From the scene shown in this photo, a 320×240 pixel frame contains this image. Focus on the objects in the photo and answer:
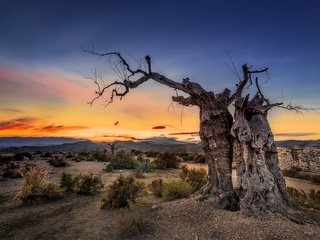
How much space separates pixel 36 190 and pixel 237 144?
25.9 ft

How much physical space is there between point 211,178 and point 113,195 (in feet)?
10.6

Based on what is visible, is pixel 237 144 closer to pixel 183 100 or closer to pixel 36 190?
pixel 183 100

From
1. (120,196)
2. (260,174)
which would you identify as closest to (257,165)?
(260,174)

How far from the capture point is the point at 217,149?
976 cm

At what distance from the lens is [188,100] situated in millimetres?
10695

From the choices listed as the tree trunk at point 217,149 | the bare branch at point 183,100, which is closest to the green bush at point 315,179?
the tree trunk at point 217,149

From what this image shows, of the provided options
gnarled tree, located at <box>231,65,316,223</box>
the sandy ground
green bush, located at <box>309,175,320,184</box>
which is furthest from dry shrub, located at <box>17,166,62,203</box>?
green bush, located at <box>309,175,320,184</box>

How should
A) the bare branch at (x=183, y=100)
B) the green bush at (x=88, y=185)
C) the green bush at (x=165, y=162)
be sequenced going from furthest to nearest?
1. the green bush at (x=165, y=162)
2. the green bush at (x=88, y=185)
3. the bare branch at (x=183, y=100)

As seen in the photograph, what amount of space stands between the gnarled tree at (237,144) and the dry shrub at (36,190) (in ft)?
15.0

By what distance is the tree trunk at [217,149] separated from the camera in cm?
964

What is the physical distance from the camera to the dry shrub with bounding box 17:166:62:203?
12.0 m

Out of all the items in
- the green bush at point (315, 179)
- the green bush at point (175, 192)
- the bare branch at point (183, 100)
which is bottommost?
the green bush at point (315, 179)

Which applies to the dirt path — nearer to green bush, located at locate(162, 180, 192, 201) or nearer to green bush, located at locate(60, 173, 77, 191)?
green bush, located at locate(162, 180, 192, 201)

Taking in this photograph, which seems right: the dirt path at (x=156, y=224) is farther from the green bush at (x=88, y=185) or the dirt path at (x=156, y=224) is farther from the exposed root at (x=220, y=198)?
the green bush at (x=88, y=185)
